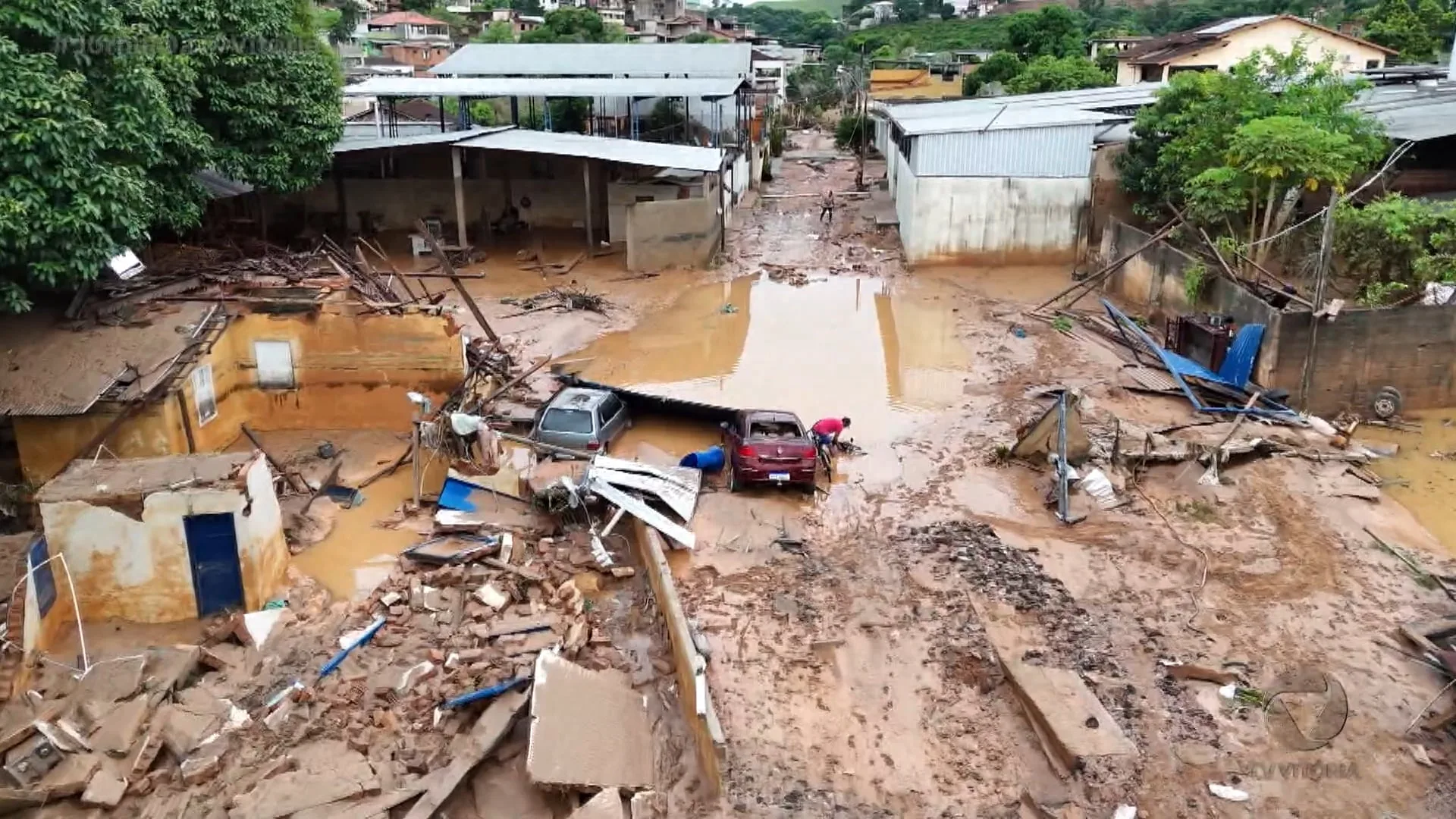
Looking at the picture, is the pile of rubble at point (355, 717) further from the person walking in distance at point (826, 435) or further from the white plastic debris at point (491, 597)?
the person walking in distance at point (826, 435)

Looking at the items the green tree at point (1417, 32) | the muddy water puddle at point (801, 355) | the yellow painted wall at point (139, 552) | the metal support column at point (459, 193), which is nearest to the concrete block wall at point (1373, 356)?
the muddy water puddle at point (801, 355)

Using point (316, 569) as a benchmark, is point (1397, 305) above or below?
above

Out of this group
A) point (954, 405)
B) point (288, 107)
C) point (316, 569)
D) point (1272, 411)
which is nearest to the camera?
point (316, 569)

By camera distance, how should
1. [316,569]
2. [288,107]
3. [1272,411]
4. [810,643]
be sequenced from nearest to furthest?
[810,643], [316,569], [1272,411], [288,107]

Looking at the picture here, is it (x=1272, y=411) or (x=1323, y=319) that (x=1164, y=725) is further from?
(x=1323, y=319)

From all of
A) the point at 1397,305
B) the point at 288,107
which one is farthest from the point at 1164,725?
the point at 288,107

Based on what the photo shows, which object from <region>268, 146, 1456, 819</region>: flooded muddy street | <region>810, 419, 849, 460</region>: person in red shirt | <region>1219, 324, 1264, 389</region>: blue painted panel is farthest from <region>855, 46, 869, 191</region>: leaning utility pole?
<region>810, 419, 849, 460</region>: person in red shirt

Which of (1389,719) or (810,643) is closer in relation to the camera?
(1389,719)
